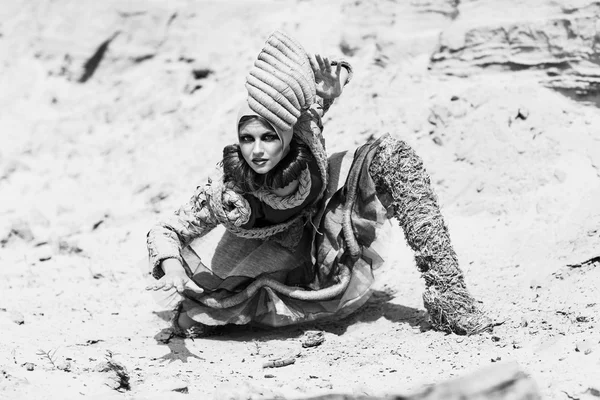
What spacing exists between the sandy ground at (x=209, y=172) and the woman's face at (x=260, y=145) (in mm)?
1071

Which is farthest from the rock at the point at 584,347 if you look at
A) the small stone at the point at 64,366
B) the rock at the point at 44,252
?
the rock at the point at 44,252

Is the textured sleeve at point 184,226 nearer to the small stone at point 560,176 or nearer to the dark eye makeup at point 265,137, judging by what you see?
the dark eye makeup at point 265,137

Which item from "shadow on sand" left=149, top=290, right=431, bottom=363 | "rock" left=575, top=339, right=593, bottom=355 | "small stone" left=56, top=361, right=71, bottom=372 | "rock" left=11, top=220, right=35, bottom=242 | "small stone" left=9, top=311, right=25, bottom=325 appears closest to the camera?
"rock" left=575, top=339, right=593, bottom=355

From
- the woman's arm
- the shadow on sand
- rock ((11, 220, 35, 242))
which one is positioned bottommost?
rock ((11, 220, 35, 242))

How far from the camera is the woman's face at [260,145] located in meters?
4.14

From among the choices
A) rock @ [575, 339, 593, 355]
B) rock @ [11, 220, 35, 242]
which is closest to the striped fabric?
rock @ [575, 339, 593, 355]

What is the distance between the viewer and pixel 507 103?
6496 mm

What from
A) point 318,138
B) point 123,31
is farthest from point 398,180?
point 123,31

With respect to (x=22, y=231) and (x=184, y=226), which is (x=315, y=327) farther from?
(x=22, y=231)

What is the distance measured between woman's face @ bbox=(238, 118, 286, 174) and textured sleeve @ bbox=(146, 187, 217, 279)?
0.48m

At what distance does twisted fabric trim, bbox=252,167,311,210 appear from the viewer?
4348mm

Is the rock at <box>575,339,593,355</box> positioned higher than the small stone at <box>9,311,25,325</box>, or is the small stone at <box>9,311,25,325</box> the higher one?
the rock at <box>575,339,593,355</box>

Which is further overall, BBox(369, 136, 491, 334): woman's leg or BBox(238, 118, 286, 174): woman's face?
BBox(369, 136, 491, 334): woman's leg

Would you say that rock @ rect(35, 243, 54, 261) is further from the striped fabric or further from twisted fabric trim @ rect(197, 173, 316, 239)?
twisted fabric trim @ rect(197, 173, 316, 239)
